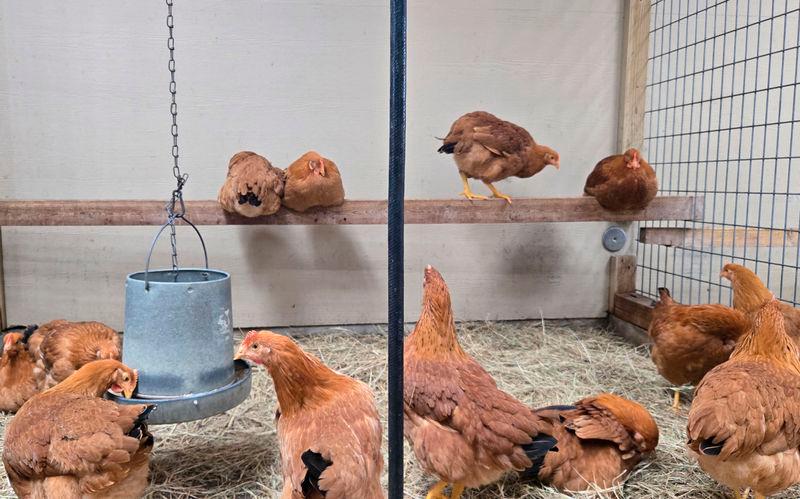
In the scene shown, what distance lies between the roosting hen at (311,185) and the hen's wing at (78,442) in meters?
1.64

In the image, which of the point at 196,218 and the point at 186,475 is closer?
the point at 186,475

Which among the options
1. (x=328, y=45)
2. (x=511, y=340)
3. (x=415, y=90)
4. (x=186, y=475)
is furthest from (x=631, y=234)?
(x=186, y=475)

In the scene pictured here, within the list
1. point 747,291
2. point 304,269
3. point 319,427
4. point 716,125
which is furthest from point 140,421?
point 716,125

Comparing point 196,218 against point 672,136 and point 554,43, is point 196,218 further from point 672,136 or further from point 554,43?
point 672,136

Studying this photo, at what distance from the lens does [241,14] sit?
3.52 m

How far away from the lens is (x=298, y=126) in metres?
3.66

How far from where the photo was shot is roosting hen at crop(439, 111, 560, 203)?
10.9 ft

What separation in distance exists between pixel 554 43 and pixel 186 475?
3.51 m

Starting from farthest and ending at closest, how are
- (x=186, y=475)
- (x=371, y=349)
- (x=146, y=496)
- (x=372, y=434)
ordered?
(x=371, y=349)
(x=186, y=475)
(x=146, y=496)
(x=372, y=434)

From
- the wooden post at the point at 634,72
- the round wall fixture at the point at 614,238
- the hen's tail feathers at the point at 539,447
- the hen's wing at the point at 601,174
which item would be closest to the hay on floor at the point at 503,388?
the hen's tail feathers at the point at 539,447

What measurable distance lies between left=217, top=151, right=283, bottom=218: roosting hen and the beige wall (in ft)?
2.12

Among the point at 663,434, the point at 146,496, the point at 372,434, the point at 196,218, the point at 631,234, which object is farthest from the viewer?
the point at 631,234

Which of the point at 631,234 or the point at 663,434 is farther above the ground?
the point at 631,234

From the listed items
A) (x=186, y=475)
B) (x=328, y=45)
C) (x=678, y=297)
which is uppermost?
(x=328, y=45)
